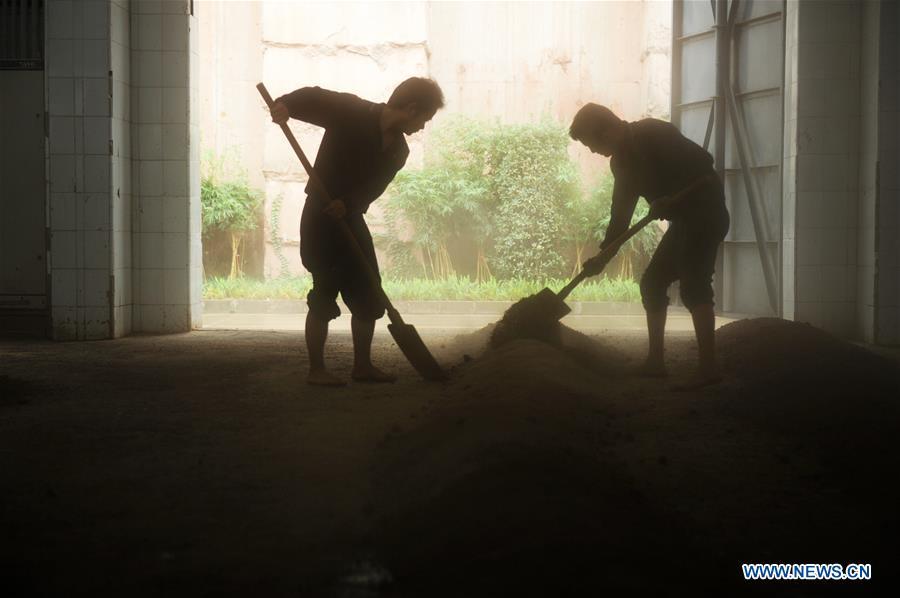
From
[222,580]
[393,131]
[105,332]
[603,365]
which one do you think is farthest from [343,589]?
[105,332]

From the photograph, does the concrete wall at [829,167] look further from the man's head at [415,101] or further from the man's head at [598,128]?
the man's head at [415,101]

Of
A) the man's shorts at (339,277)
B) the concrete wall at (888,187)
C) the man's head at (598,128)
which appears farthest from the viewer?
the concrete wall at (888,187)

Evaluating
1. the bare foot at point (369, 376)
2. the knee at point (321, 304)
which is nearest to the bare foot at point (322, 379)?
the bare foot at point (369, 376)

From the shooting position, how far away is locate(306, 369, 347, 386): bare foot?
5418 mm

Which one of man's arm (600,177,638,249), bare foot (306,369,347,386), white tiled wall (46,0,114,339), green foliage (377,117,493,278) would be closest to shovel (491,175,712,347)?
man's arm (600,177,638,249)

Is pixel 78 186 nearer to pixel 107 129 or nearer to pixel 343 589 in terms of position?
pixel 107 129

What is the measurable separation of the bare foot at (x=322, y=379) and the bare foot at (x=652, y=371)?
1.81m

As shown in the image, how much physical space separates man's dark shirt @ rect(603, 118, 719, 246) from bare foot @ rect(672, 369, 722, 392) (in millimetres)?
894

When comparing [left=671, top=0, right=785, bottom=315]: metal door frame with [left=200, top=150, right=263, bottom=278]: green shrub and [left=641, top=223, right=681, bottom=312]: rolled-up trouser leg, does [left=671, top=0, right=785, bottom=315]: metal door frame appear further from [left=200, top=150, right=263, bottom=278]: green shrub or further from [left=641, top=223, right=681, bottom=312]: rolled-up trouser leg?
[left=200, top=150, right=263, bottom=278]: green shrub

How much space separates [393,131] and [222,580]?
3.35m

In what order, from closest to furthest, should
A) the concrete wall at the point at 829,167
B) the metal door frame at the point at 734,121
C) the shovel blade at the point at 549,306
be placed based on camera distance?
the shovel blade at the point at 549,306, the concrete wall at the point at 829,167, the metal door frame at the point at 734,121

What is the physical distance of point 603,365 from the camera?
620cm

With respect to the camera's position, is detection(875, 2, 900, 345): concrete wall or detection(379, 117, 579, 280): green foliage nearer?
detection(875, 2, 900, 345): concrete wall

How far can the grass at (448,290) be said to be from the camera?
12.3 m
